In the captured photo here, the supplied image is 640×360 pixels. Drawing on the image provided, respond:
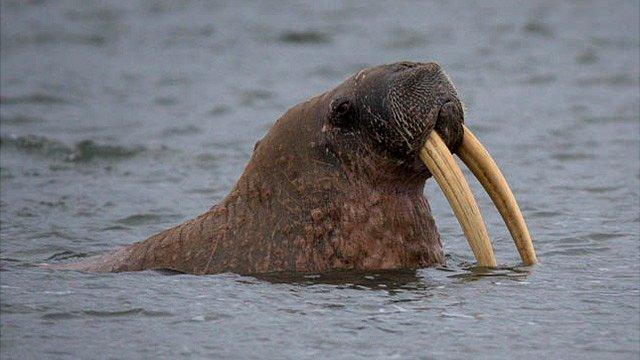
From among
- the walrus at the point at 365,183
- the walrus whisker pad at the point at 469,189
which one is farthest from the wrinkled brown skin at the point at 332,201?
the walrus whisker pad at the point at 469,189

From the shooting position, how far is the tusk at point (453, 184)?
962 cm

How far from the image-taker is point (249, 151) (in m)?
17.8

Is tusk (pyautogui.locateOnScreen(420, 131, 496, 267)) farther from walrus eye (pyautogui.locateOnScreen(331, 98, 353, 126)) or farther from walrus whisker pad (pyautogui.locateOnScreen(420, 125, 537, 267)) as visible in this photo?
walrus eye (pyautogui.locateOnScreen(331, 98, 353, 126))

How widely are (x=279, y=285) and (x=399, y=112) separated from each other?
1.41 m

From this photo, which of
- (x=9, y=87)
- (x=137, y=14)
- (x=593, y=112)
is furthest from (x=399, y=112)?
(x=137, y=14)

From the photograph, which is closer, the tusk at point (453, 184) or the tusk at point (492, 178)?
the tusk at point (453, 184)

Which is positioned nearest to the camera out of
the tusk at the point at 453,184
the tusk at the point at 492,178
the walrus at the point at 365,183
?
the tusk at the point at 453,184

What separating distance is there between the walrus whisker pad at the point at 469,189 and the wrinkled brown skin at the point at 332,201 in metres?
0.11

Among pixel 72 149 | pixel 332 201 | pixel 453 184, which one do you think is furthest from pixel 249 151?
pixel 453 184

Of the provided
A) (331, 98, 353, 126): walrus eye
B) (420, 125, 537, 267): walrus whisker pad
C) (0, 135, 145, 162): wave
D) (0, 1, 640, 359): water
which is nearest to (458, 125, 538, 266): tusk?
(420, 125, 537, 267): walrus whisker pad

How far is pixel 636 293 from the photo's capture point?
32.7 ft

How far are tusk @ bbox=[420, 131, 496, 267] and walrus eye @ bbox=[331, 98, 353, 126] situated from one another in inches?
22.5

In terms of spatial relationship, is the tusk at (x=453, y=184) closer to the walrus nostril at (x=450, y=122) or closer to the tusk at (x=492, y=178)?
the walrus nostril at (x=450, y=122)

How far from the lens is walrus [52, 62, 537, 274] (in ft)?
31.9
